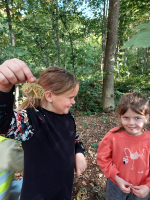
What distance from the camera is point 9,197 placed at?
1032mm

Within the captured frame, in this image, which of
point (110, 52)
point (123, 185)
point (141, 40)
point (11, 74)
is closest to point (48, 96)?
point (11, 74)

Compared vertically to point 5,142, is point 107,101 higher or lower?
lower

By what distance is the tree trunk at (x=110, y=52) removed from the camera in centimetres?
438

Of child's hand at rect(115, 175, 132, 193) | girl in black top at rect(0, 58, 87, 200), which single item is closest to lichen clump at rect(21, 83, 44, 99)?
girl in black top at rect(0, 58, 87, 200)

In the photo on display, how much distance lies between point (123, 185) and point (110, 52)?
4381 mm

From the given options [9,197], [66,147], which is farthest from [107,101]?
[9,197]

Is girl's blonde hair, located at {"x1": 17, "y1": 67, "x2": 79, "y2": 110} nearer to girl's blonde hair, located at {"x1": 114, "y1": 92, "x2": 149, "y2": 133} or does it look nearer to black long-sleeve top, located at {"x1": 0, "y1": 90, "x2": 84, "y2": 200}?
black long-sleeve top, located at {"x1": 0, "y1": 90, "x2": 84, "y2": 200}

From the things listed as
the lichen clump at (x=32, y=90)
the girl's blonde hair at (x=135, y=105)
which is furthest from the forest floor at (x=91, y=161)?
the lichen clump at (x=32, y=90)

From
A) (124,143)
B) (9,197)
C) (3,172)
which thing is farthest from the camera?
(124,143)

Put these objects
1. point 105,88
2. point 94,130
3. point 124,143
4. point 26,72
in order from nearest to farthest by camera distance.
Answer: point 26,72 → point 124,143 → point 94,130 → point 105,88

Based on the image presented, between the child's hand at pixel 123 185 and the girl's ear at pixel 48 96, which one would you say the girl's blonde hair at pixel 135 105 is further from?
the girl's ear at pixel 48 96

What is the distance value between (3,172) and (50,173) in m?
0.37

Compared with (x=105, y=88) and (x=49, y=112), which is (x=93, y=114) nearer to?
(x=105, y=88)

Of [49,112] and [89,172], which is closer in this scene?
[49,112]
